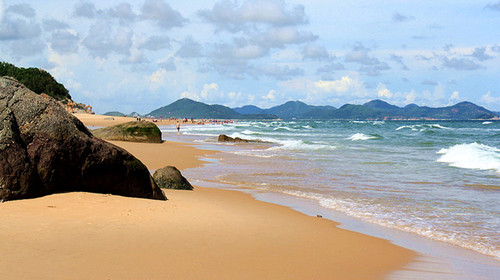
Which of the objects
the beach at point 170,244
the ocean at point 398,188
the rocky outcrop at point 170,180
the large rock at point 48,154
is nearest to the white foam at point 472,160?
the ocean at point 398,188

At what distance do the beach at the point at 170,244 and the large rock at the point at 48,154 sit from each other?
11.6 inches

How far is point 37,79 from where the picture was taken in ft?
330

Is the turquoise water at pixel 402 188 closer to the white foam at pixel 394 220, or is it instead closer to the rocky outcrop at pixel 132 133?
the white foam at pixel 394 220

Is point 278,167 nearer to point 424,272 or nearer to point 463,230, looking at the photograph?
point 463,230

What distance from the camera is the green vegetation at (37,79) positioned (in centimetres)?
9825

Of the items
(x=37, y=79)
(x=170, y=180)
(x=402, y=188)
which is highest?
(x=37, y=79)

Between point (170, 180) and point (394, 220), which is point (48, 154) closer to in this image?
point (170, 180)

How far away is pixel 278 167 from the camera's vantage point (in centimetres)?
1881

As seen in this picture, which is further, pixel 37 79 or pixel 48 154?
pixel 37 79

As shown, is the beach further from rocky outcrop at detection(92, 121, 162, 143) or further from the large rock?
rocky outcrop at detection(92, 121, 162, 143)

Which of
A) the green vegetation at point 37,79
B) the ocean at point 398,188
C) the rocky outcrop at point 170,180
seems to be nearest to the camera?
the ocean at point 398,188

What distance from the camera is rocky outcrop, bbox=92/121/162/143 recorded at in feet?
99.8

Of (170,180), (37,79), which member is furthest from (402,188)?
(37,79)

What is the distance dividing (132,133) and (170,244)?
26.3m
